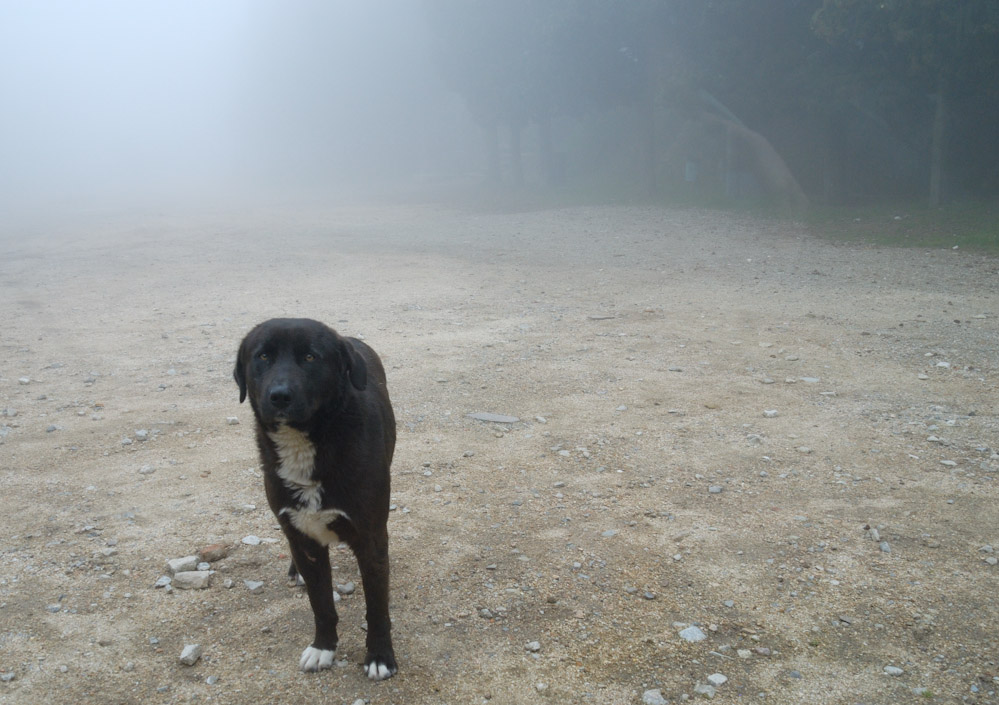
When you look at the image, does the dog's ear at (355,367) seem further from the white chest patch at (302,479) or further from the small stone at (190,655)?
the small stone at (190,655)

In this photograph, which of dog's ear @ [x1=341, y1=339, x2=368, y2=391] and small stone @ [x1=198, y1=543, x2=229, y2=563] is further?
small stone @ [x1=198, y1=543, x2=229, y2=563]

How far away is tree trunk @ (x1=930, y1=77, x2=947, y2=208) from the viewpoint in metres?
17.9

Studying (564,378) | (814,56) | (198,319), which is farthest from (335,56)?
→ (564,378)

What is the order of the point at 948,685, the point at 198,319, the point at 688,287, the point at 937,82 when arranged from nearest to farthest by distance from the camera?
the point at 948,685 → the point at 198,319 → the point at 688,287 → the point at 937,82

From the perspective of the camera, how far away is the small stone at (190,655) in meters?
3.69

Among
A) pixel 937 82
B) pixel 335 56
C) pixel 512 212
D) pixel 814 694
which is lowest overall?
pixel 814 694

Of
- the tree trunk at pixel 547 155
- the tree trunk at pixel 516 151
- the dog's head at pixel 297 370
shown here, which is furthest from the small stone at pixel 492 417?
the tree trunk at pixel 516 151

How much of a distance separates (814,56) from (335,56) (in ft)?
178

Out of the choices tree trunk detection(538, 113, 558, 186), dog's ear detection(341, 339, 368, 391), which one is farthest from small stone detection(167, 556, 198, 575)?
tree trunk detection(538, 113, 558, 186)

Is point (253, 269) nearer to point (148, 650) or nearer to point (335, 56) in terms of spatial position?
point (148, 650)

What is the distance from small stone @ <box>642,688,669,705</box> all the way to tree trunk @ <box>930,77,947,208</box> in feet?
58.4

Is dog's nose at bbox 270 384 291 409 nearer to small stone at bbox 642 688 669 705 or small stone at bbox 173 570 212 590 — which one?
small stone at bbox 173 570 212 590

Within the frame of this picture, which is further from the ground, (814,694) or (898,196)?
(898,196)

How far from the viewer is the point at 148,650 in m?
3.81
